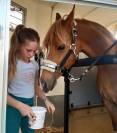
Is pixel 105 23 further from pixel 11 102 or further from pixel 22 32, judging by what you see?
pixel 11 102

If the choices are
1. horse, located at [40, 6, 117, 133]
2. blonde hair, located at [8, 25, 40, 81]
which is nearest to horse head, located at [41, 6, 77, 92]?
horse, located at [40, 6, 117, 133]

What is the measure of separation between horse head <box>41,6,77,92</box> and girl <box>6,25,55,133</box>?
0.09 m

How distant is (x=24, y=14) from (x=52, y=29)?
0.71m

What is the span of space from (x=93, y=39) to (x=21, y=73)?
475 mm

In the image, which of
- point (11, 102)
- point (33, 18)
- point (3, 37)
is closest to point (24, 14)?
point (33, 18)

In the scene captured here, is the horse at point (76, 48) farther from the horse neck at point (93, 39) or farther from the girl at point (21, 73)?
the girl at point (21, 73)

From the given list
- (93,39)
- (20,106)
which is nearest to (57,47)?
(93,39)

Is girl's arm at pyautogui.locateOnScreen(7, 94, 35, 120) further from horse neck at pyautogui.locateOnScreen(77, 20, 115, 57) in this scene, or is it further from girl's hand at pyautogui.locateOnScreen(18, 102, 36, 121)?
horse neck at pyautogui.locateOnScreen(77, 20, 115, 57)

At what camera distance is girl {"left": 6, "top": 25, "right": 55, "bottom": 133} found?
107cm

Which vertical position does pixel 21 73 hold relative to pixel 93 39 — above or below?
below

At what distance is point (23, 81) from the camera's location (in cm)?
113

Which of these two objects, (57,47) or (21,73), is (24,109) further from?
(57,47)

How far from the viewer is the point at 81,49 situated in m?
1.38

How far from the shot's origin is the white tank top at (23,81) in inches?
43.8
